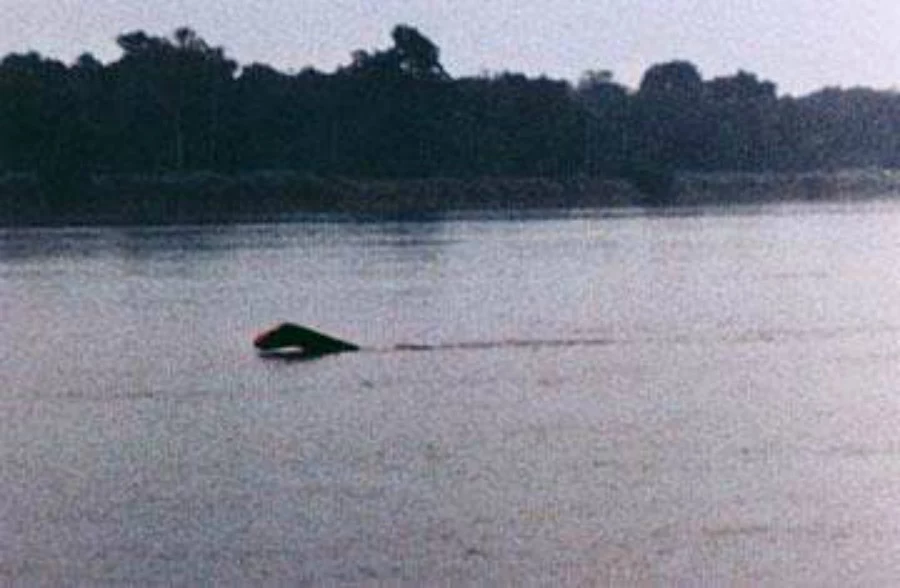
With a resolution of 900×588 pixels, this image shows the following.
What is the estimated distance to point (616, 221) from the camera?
362ft

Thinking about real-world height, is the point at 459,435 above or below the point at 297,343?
above

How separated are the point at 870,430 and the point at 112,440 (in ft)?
30.5

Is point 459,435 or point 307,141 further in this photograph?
point 307,141

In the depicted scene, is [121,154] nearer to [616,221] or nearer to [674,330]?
[616,221]

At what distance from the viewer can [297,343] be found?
34.7 metres

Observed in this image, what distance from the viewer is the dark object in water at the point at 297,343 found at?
34600mm

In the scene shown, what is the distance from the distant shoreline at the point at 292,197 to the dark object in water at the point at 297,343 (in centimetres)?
7228

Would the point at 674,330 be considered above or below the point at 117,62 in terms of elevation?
below

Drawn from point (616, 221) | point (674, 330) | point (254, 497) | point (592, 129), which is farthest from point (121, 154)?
point (254, 497)

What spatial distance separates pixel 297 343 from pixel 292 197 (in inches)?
3162

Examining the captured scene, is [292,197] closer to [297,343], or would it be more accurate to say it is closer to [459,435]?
[297,343]

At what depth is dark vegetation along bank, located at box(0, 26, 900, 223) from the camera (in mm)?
106125

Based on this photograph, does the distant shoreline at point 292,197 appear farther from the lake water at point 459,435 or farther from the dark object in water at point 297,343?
the dark object in water at point 297,343

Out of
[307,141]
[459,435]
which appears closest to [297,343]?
[459,435]
